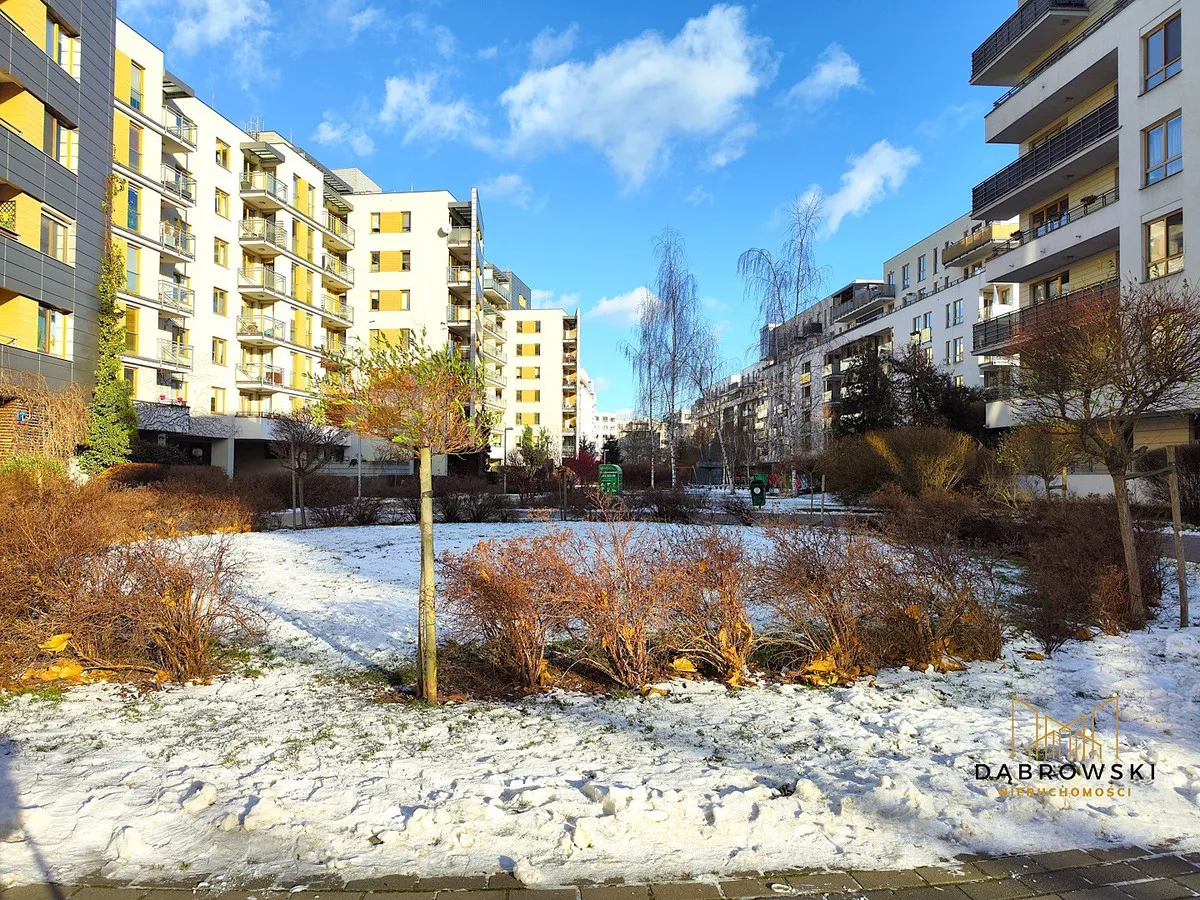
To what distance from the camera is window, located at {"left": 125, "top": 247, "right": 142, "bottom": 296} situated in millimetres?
32781

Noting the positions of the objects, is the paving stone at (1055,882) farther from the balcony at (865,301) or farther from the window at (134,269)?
the balcony at (865,301)

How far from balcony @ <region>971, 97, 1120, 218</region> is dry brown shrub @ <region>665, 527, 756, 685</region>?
28.3 metres

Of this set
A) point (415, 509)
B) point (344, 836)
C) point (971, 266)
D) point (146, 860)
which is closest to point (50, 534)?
point (146, 860)

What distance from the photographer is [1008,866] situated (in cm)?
301

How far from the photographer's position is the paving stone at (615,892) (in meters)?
2.76

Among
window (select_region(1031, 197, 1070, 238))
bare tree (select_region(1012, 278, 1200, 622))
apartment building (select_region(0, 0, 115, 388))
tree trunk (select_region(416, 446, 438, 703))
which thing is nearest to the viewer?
tree trunk (select_region(416, 446, 438, 703))

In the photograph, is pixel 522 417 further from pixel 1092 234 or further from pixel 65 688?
pixel 65 688

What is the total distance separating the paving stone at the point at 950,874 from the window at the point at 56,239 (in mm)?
25970

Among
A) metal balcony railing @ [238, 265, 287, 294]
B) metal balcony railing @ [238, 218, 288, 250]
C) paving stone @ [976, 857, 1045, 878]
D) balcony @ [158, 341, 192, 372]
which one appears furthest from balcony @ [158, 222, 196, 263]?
paving stone @ [976, 857, 1045, 878]

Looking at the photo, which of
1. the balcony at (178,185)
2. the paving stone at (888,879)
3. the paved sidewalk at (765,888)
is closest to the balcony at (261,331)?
the balcony at (178,185)

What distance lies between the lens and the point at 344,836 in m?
3.22

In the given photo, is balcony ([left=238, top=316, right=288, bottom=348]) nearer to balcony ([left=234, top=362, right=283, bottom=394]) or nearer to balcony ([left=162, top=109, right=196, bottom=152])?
balcony ([left=234, top=362, right=283, bottom=394])

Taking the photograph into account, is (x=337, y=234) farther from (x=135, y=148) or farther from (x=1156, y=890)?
(x=1156, y=890)

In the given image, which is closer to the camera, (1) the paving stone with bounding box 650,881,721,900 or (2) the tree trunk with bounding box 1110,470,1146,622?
(1) the paving stone with bounding box 650,881,721,900
